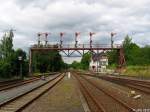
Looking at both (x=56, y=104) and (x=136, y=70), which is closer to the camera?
(x=56, y=104)

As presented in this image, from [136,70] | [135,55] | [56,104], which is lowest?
[56,104]

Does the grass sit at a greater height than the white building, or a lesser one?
lesser

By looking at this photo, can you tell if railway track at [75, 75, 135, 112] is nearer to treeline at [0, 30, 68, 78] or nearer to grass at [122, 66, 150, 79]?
treeline at [0, 30, 68, 78]

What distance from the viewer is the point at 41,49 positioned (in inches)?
3442

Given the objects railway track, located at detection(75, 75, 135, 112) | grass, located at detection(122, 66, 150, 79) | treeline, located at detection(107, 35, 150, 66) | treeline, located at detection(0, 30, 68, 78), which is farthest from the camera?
treeline, located at detection(107, 35, 150, 66)

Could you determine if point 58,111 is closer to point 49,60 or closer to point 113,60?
point 49,60

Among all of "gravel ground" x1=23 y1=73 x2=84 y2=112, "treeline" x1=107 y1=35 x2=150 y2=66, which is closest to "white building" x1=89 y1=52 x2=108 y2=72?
"treeline" x1=107 y1=35 x2=150 y2=66

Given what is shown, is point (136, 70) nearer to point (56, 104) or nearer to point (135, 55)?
point (135, 55)

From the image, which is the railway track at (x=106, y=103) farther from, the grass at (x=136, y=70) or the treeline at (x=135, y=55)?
the treeline at (x=135, y=55)

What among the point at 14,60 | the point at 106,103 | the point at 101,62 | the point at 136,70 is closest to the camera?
the point at 106,103

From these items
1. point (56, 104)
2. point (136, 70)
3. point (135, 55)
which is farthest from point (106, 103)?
point (135, 55)

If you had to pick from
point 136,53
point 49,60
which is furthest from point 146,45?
point 49,60

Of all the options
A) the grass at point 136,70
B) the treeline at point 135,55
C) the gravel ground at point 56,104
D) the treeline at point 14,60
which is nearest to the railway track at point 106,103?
the gravel ground at point 56,104

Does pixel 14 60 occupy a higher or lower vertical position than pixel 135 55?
lower
